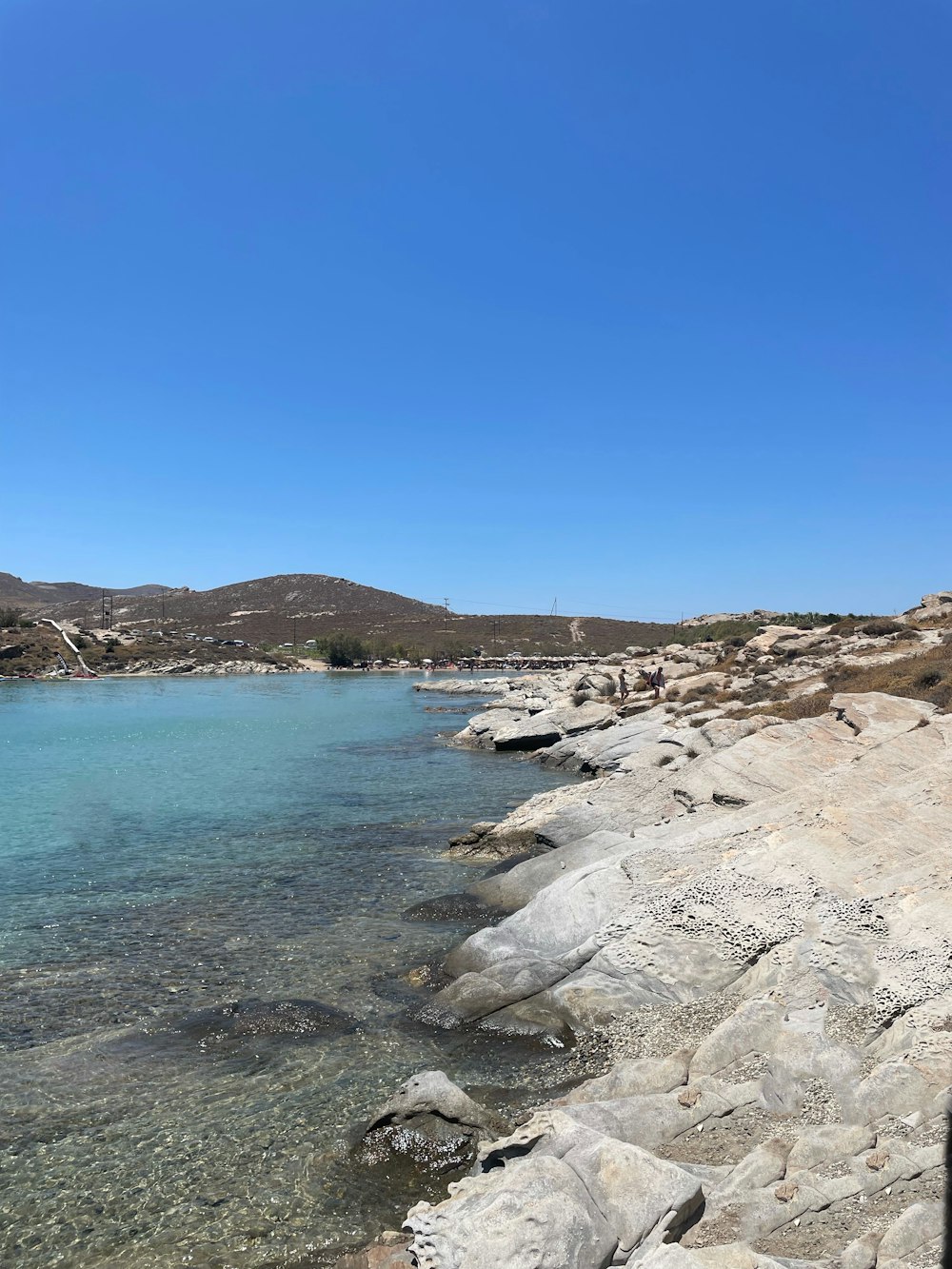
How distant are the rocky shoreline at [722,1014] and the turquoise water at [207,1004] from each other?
4.11ft

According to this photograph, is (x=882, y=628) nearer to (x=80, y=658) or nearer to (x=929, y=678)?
(x=929, y=678)

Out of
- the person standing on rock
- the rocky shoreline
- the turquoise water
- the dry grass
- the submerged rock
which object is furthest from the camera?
the person standing on rock

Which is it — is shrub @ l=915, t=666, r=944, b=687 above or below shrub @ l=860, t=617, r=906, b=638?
below

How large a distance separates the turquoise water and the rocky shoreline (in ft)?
4.11

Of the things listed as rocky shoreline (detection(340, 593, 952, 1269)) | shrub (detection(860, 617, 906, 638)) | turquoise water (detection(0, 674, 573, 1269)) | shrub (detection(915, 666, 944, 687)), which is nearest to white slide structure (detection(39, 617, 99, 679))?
turquoise water (detection(0, 674, 573, 1269))

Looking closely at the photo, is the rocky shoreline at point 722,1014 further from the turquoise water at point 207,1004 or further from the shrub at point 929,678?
the shrub at point 929,678

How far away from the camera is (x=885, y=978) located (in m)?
10.3

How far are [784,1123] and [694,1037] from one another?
2.73 m

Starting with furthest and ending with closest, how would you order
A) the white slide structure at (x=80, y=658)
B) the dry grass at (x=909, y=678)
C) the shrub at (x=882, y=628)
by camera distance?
1. the white slide structure at (x=80, y=658)
2. the shrub at (x=882, y=628)
3. the dry grass at (x=909, y=678)

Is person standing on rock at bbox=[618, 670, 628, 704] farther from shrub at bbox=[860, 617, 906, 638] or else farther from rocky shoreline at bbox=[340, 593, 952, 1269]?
rocky shoreline at bbox=[340, 593, 952, 1269]

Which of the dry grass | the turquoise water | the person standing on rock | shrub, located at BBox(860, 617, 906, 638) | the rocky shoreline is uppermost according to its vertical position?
shrub, located at BBox(860, 617, 906, 638)

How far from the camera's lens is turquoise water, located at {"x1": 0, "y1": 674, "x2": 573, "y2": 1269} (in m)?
8.71

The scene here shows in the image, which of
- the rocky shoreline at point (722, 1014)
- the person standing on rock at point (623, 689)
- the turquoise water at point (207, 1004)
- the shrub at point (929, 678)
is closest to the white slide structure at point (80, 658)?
the person standing on rock at point (623, 689)

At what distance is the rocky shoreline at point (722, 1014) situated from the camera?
657 centimetres
